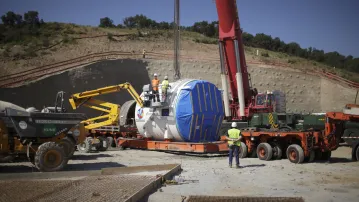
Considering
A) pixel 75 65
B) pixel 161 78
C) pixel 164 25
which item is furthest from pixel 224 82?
pixel 164 25

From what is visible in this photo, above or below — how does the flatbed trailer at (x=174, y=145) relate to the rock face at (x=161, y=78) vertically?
below

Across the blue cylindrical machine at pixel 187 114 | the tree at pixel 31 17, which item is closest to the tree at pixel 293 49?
the tree at pixel 31 17

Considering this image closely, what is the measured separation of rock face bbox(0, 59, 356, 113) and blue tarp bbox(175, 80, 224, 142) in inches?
515

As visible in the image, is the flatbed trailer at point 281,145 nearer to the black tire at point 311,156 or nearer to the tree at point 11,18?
the black tire at point 311,156

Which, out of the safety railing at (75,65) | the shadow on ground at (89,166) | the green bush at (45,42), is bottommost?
the shadow on ground at (89,166)

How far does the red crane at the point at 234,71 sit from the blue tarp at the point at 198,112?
12.5 feet

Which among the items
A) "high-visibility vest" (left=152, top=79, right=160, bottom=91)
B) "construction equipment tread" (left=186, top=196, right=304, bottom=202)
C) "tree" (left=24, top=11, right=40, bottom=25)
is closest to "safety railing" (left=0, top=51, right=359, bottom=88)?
"high-visibility vest" (left=152, top=79, right=160, bottom=91)

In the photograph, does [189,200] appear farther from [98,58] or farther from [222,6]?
[98,58]

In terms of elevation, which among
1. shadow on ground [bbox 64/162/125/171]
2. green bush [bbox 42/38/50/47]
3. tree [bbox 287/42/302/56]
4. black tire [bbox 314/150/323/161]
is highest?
tree [bbox 287/42/302/56]

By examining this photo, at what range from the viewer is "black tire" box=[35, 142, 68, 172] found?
11203mm

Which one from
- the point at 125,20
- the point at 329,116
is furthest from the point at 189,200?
the point at 125,20

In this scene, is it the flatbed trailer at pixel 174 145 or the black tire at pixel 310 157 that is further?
the flatbed trailer at pixel 174 145

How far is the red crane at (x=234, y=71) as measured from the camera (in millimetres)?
21672

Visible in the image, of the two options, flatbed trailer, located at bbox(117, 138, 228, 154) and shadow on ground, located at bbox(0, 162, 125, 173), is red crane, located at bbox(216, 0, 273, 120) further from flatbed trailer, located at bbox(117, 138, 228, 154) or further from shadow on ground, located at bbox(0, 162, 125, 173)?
shadow on ground, located at bbox(0, 162, 125, 173)
